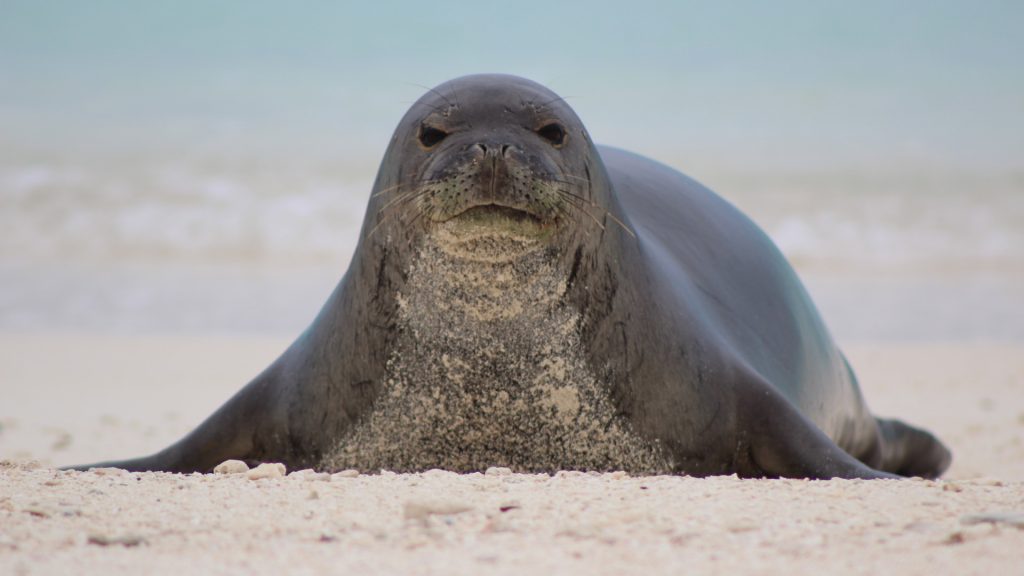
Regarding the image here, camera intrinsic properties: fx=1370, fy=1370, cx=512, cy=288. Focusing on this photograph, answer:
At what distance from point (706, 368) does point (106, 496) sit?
1.72 meters

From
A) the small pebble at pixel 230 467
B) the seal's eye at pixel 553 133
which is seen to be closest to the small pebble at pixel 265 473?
the small pebble at pixel 230 467

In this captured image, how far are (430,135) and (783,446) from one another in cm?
131

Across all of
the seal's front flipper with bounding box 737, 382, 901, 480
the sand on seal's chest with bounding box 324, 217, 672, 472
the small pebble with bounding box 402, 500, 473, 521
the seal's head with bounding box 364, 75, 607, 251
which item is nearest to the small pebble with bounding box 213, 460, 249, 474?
the sand on seal's chest with bounding box 324, 217, 672, 472

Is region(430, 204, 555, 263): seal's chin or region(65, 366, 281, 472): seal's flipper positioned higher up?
region(430, 204, 555, 263): seal's chin

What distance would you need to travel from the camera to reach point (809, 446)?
3.84 meters

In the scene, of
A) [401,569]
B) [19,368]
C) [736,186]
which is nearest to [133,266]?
[19,368]

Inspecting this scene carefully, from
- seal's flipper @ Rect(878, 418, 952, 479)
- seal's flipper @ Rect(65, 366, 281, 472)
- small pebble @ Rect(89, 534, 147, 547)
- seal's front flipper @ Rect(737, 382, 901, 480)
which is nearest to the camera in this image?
small pebble @ Rect(89, 534, 147, 547)

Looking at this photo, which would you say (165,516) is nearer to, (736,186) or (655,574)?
(655,574)

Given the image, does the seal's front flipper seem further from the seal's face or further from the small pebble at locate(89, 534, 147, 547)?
the small pebble at locate(89, 534, 147, 547)

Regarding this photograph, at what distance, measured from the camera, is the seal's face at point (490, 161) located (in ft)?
10.8

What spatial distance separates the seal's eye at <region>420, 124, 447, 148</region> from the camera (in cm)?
361

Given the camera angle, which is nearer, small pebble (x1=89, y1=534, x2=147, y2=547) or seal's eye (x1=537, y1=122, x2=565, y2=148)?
small pebble (x1=89, y1=534, x2=147, y2=547)

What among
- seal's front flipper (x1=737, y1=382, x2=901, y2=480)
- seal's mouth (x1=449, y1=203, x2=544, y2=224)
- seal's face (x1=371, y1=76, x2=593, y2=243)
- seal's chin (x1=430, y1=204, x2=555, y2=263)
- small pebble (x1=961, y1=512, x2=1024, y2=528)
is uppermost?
seal's face (x1=371, y1=76, x2=593, y2=243)

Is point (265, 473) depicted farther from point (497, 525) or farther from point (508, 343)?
point (497, 525)
